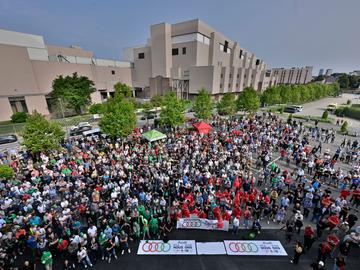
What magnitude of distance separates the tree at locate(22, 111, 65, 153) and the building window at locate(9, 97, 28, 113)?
27.3 m

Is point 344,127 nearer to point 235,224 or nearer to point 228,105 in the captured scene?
point 228,105

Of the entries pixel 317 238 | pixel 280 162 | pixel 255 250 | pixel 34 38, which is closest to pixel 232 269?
pixel 255 250

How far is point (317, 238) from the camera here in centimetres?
906

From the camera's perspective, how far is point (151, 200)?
35.5ft

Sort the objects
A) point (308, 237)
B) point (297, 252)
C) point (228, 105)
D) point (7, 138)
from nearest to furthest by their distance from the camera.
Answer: point (297, 252) → point (308, 237) → point (7, 138) → point (228, 105)

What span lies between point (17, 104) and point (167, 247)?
43.5m

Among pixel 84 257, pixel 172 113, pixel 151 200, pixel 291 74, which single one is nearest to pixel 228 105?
pixel 172 113

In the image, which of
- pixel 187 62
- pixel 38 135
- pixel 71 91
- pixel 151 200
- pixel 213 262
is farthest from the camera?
pixel 187 62

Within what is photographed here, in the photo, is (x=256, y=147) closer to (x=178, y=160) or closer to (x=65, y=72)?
(x=178, y=160)

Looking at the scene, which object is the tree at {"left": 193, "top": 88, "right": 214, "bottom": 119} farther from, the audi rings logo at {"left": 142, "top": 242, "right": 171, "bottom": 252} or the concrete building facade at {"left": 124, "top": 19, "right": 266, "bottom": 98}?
the audi rings logo at {"left": 142, "top": 242, "right": 171, "bottom": 252}

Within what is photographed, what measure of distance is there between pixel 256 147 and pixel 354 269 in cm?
1202

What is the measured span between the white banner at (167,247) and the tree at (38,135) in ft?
42.9

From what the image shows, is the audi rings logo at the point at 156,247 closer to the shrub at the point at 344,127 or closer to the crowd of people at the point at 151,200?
the crowd of people at the point at 151,200

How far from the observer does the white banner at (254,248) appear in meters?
8.24
